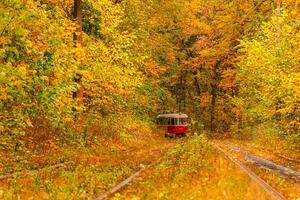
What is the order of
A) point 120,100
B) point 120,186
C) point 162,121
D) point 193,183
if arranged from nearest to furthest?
1. point 120,186
2. point 193,183
3. point 120,100
4. point 162,121

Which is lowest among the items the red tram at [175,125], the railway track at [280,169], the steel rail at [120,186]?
the steel rail at [120,186]

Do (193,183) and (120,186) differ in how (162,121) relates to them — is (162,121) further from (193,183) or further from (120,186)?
(120,186)

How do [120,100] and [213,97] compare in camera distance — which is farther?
[213,97]

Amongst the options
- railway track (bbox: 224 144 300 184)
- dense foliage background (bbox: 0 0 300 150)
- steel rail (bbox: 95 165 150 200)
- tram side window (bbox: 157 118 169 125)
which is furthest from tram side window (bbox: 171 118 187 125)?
steel rail (bbox: 95 165 150 200)

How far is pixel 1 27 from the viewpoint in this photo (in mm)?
12055

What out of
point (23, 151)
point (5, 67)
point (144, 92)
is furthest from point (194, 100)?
point (5, 67)

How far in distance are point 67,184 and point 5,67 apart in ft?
10.4

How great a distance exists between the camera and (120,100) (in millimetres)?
25297

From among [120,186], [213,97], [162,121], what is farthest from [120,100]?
[213,97]

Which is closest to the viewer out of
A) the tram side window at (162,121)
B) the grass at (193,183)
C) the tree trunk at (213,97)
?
the grass at (193,183)

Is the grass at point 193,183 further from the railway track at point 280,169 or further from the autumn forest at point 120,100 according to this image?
the railway track at point 280,169

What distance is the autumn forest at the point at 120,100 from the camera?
12.3 meters

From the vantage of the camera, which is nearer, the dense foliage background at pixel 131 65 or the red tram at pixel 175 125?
the dense foliage background at pixel 131 65

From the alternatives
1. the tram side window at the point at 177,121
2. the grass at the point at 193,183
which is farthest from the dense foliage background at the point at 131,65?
the grass at the point at 193,183
